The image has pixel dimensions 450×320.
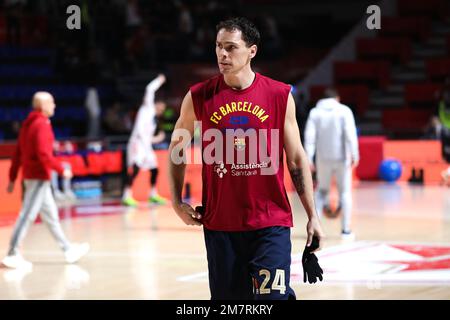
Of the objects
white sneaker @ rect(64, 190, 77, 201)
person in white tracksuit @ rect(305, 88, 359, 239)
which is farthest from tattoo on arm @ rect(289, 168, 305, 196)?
white sneaker @ rect(64, 190, 77, 201)

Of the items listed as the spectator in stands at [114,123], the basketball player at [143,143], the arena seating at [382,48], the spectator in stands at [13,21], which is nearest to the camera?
the basketball player at [143,143]

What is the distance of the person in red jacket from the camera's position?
1102 cm

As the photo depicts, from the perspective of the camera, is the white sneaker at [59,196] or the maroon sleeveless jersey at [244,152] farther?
the white sneaker at [59,196]

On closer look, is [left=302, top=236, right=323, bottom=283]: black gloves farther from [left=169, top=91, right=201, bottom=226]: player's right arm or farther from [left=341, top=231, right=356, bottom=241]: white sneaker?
[left=341, top=231, right=356, bottom=241]: white sneaker

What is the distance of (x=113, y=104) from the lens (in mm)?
23172

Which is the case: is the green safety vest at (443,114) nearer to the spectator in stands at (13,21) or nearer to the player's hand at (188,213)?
Answer: the spectator in stands at (13,21)

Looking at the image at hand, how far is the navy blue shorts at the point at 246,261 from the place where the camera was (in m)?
5.97

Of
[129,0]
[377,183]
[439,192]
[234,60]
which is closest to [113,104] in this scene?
[129,0]

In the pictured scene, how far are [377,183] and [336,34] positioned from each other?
31.7 feet

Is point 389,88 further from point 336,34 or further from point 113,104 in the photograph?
point 113,104

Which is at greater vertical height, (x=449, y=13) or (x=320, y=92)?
(x=449, y=13)

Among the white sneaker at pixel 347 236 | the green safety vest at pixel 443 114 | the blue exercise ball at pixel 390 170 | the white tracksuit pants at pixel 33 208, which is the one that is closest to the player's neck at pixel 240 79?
the white tracksuit pants at pixel 33 208

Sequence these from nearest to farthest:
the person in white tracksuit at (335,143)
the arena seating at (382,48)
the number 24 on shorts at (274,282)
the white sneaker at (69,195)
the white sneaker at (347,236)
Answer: the number 24 on shorts at (274,282)
the person in white tracksuit at (335,143)
the white sneaker at (347,236)
the white sneaker at (69,195)
the arena seating at (382,48)

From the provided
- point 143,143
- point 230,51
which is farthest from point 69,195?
point 230,51
